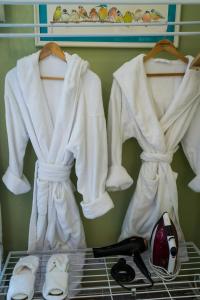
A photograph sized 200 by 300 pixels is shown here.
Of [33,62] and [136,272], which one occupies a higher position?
[33,62]

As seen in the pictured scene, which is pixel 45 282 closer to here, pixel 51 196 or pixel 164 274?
pixel 51 196

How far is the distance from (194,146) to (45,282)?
847 millimetres

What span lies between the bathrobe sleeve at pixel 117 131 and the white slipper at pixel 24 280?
435 mm

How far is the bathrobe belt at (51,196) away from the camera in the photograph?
1090 mm

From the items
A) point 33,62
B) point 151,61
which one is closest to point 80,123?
point 33,62

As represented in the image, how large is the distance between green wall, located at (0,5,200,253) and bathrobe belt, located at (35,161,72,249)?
19 centimetres

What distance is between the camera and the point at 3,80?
120cm

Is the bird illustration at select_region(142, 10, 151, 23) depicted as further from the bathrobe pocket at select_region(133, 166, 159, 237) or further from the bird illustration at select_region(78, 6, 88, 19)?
the bathrobe pocket at select_region(133, 166, 159, 237)

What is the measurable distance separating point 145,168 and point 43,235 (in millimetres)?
540

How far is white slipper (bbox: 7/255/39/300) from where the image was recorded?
914 millimetres

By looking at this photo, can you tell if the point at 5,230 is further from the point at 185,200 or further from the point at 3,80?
the point at 185,200

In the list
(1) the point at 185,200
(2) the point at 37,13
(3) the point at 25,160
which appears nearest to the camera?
(2) the point at 37,13

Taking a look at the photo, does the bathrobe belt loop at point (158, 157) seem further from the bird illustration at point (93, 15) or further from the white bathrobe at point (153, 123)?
the bird illustration at point (93, 15)

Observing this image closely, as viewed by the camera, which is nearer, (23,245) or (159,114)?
(159,114)
